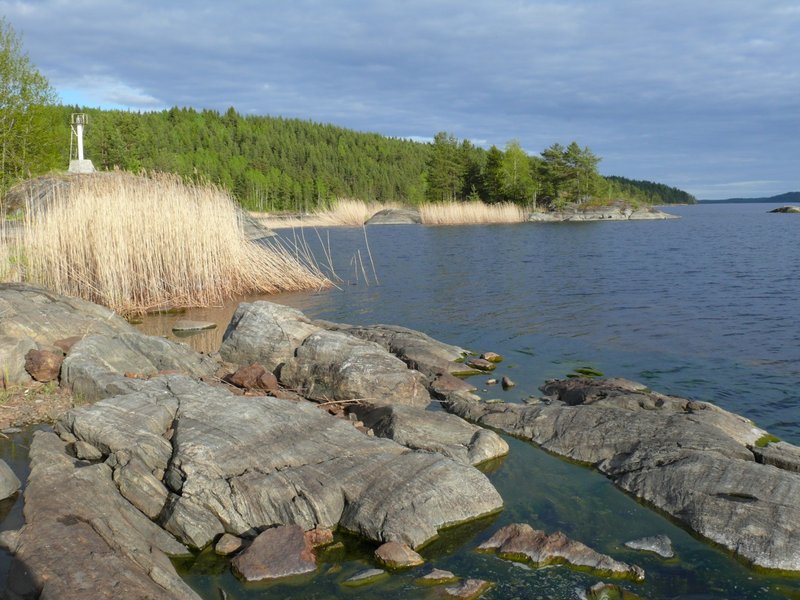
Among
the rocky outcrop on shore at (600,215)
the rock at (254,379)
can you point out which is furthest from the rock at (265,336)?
the rocky outcrop on shore at (600,215)

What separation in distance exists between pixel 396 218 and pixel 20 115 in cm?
4250

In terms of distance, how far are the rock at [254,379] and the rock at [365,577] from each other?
4.08 m

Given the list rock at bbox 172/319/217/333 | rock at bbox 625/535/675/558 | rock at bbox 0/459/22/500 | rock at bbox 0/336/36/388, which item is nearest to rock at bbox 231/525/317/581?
rock at bbox 0/459/22/500

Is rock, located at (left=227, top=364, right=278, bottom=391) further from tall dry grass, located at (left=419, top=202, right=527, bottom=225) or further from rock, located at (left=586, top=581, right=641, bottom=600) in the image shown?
tall dry grass, located at (left=419, top=202, right=527, bottom=225)

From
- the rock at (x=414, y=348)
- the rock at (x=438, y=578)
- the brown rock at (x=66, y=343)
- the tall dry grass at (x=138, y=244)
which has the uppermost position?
the tall dry grass at (x=138, y=244)

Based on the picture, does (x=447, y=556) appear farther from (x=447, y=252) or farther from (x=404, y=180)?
(x=404, y=180)

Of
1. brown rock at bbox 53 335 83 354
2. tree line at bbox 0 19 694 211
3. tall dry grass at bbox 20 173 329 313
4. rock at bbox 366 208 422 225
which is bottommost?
brown rock at bbox 53 335 83 354

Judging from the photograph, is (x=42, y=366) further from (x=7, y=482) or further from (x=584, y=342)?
(x=584, y=342)

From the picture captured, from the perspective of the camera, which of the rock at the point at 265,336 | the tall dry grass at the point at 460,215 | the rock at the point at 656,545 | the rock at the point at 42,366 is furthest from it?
the tall dry grass at the point at 460,215

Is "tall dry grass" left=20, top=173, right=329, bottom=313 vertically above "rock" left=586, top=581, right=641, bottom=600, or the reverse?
"tall dry grass" left=20, top=173, right=329, bottom=313

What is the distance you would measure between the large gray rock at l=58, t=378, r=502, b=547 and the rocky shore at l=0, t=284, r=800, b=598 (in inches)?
0.6

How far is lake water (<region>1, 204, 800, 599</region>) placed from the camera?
15.0 ft

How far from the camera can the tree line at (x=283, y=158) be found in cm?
2784

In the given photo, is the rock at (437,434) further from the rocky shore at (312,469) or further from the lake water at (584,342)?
the lake water at (584,342)
